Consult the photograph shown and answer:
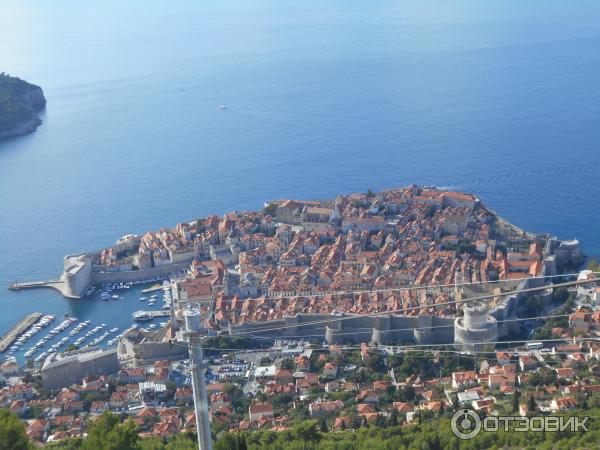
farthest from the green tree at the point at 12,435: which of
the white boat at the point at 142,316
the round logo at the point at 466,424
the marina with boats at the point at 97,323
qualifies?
the white boat at the point at 142,316

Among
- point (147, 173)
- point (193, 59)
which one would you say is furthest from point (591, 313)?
point (193, 59)

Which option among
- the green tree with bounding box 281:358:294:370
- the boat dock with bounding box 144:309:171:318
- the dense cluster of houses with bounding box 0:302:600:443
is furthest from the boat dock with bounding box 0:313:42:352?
the green tree with bounding box 281:358:294:370

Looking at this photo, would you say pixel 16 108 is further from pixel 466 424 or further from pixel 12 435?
pixel 466 424

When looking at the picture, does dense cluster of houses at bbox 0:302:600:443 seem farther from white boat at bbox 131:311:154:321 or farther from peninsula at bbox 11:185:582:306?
white boat at bbox 131:311:154:321

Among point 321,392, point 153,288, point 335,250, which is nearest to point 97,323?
point 153,288

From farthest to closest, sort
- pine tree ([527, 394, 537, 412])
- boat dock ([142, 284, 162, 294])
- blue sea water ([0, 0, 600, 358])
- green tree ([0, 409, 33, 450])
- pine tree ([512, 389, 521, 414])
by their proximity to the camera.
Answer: blue sea water ([0, 0, 600, 358]) < boat dock ([142, 284, 162, 294]) < pine tree ([512, 389, 521, 414]) < pine tree ([527, 394, 537, 412]) < green tree ([0, 409, 33, 450])

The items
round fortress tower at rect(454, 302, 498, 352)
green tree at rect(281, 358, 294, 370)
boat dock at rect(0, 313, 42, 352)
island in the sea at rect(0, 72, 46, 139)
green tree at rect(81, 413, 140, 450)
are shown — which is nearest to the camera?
green tree at rect(81, 413, 140, 450)

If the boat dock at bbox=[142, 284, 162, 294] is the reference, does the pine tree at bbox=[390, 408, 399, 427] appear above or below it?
above
